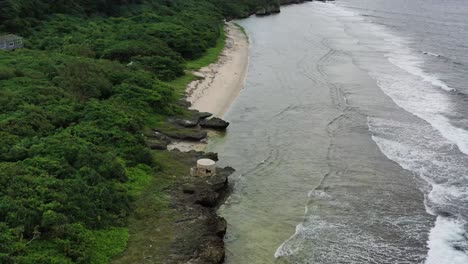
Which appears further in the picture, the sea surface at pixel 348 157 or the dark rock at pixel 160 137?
the dark rock at pixel 160 137

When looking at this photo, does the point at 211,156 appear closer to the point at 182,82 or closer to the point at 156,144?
the point at 156,144

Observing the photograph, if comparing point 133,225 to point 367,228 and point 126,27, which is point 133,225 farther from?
point 126,27

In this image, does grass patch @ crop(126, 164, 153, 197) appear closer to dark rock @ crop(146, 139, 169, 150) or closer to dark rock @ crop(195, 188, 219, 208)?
dark rock @ crop(195, 188, 219, 208)

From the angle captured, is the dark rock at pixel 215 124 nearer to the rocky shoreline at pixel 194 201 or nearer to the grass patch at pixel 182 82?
the rocky shoreline at pixel 194 201

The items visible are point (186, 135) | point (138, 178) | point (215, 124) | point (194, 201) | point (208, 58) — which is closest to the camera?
point (194, 201)

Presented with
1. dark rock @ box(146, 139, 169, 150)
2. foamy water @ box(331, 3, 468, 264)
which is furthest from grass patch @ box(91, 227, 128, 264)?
foamy water @ box(331, 3, 468, 264)

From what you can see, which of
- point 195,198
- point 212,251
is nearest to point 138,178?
point 195,198

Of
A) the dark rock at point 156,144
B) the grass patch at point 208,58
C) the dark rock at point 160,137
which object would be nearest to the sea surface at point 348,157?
the dark rock at point 160,137
